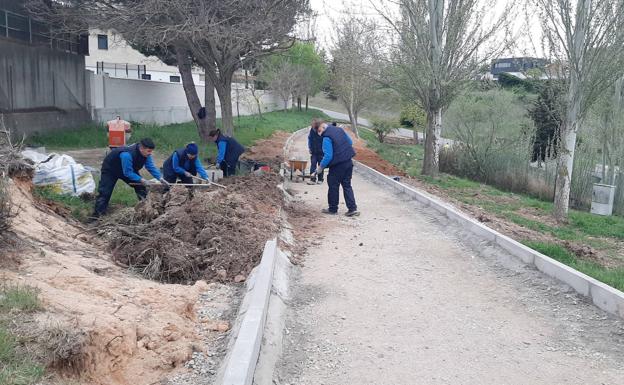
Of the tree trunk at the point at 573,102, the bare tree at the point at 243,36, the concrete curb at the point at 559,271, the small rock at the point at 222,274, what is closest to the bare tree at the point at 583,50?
the tree trunk at the point at 573,102

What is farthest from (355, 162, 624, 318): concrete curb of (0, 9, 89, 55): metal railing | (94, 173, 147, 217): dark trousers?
(0, 9, 89, 55): metal railing

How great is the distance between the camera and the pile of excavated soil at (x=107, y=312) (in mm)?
3596

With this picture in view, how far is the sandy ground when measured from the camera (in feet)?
13.8

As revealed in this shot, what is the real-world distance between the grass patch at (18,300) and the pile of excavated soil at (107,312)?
7 centimetres

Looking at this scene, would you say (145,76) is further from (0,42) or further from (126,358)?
(126,358)

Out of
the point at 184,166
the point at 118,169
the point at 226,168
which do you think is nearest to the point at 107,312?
the point at 118,169

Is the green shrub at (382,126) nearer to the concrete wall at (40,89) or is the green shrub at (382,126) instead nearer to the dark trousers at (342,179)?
the concrete wall at (40,89)

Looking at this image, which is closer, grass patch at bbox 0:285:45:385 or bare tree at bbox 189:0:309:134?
grass patch at bbox 0:285:45:385

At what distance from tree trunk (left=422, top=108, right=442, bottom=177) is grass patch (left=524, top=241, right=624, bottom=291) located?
921 cm

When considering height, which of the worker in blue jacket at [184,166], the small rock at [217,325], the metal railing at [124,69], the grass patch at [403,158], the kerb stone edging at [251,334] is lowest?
the grass patch at [403,158]

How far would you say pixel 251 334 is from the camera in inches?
165

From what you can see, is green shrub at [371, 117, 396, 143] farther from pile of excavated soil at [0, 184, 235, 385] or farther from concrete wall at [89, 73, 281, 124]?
pile of excavated soil at [0, 184, 235, 385]

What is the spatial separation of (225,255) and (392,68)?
12455 mm

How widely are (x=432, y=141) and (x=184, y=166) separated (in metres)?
9.62
